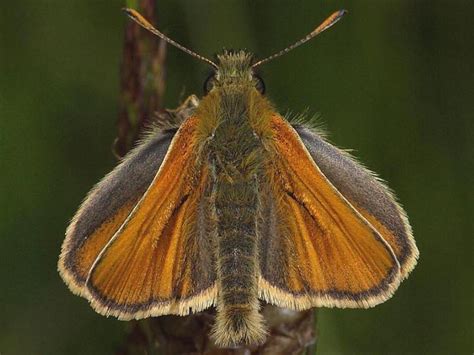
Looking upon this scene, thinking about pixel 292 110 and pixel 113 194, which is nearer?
pixel 113 194

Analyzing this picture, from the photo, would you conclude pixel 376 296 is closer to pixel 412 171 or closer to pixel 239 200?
pixel 239 200

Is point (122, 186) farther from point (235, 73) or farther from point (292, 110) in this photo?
point (292, 110)

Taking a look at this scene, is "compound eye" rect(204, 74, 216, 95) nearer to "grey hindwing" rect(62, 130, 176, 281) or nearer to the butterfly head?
the butterfly head

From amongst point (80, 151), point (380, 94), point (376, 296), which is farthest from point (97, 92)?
point (376, 296)

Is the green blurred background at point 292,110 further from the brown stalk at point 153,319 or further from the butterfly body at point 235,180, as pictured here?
the butterfly body at point 235,180

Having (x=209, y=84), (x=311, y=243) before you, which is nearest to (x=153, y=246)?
(x=311, y=243)

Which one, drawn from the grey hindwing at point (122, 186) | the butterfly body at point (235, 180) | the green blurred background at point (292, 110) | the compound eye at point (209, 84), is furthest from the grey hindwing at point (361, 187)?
the green blurred background at point (292, 110)
